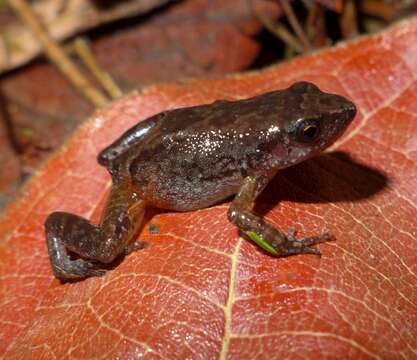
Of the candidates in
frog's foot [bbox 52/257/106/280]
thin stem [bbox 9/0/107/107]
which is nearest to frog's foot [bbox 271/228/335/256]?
frog's foot [bbox 52/257/106/280]

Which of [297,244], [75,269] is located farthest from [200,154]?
[75,269]

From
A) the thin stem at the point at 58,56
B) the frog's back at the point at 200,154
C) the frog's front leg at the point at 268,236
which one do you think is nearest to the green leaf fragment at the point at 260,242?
the frog's front leg at the point at 268,236

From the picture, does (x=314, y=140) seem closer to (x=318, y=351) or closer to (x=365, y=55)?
(x=365, y=55)

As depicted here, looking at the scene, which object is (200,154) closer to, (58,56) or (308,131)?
(308,131)

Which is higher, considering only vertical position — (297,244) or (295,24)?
(297,244)

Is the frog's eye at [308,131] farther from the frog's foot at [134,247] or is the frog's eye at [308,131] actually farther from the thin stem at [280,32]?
the thin stem at [280,32]

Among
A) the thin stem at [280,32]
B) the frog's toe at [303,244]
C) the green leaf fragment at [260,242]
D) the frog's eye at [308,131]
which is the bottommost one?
the thin stem at [280,32]

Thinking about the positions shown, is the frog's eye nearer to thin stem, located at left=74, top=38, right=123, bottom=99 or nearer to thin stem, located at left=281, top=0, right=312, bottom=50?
thin stem, located at left=281, top=0, right=312, bottom=50

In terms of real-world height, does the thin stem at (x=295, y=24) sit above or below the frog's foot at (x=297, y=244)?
below
